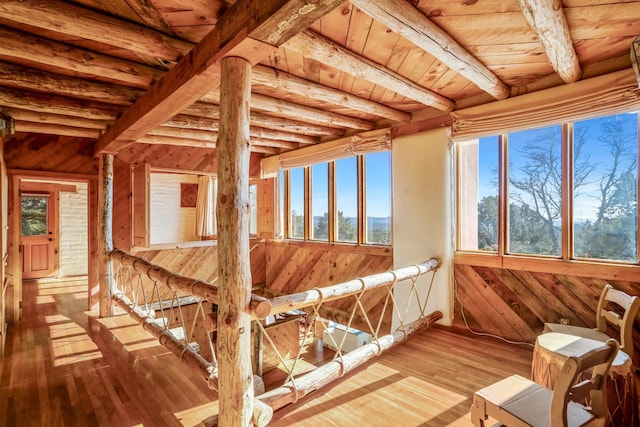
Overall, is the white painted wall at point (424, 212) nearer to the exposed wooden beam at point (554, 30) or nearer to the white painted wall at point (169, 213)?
the exposed wooden beam at point (554, 30)

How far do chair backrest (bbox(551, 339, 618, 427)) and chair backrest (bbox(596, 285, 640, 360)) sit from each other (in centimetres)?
97

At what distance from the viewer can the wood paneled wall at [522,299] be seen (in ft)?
8.71

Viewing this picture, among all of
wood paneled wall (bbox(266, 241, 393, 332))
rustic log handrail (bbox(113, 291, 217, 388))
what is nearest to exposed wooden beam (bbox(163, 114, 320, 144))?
wood paneled wall (bbox(266, 241, 393, 332))

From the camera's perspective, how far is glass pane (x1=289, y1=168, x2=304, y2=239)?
18.1 ft

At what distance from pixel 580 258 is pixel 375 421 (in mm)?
2271

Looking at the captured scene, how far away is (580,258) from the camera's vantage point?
275cm

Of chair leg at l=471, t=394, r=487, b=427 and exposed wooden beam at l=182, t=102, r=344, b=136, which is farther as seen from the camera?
exposed wooden beam at l=182, t=102, r=344, b=136

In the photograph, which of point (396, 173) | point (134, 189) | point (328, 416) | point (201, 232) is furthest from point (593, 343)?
point (201, 232)

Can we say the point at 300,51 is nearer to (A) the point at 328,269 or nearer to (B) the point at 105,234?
(A) the point at 328,269

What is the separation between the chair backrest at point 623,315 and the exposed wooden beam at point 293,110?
2.87m

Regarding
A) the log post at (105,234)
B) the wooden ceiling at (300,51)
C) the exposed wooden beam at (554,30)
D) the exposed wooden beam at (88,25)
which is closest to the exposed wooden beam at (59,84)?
the wooden ceiling at (300,51)

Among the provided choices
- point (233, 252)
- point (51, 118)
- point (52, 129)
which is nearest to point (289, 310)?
point (233, 252)

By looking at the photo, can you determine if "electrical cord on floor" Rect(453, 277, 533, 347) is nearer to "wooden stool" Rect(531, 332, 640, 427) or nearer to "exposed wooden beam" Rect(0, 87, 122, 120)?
"wooden stool" Rect(531, 332, 640, 427)

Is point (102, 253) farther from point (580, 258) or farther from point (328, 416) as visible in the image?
point (580, 258)
